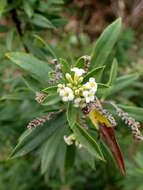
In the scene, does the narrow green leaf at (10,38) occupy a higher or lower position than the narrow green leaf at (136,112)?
higher

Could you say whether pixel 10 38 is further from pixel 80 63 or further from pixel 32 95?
pixel 80 63

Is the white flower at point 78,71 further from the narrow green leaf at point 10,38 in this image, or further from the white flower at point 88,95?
the narrow green leaf at point 10,38

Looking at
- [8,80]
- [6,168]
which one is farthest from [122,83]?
[6,168]

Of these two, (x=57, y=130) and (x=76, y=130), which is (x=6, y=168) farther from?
(x=76, y=130)

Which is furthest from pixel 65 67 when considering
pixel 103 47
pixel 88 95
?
pixel 103 47

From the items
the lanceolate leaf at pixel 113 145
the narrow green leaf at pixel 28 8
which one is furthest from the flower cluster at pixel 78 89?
the narrow green leaf at pixel 28 8

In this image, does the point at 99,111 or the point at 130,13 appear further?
the point at 130,13

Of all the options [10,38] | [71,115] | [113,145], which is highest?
[10,38]
